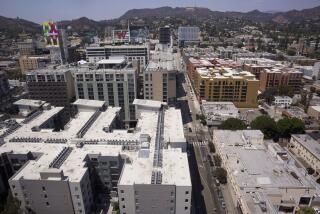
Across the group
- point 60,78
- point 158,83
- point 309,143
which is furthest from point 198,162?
point 60,78

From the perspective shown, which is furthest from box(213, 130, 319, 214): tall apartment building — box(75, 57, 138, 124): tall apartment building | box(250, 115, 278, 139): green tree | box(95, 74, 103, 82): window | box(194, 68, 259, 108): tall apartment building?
box(95, 74, 103, 82): window

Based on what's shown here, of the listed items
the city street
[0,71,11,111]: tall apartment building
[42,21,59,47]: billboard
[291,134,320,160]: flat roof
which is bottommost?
the city street

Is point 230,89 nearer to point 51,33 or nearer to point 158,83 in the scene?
point 158,83

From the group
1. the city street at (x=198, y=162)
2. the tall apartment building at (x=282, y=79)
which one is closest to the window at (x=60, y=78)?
the city street at (x=198, y=162)

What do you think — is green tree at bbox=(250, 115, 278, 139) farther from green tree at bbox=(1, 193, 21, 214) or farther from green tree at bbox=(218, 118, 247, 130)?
green tree at bbox=(1, 193, 21, 214)

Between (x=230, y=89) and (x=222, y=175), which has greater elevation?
(x=230, y=89)

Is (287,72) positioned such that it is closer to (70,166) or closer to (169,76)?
(169,76)

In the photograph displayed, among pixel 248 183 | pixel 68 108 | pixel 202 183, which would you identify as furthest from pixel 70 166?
pixel 68 108
